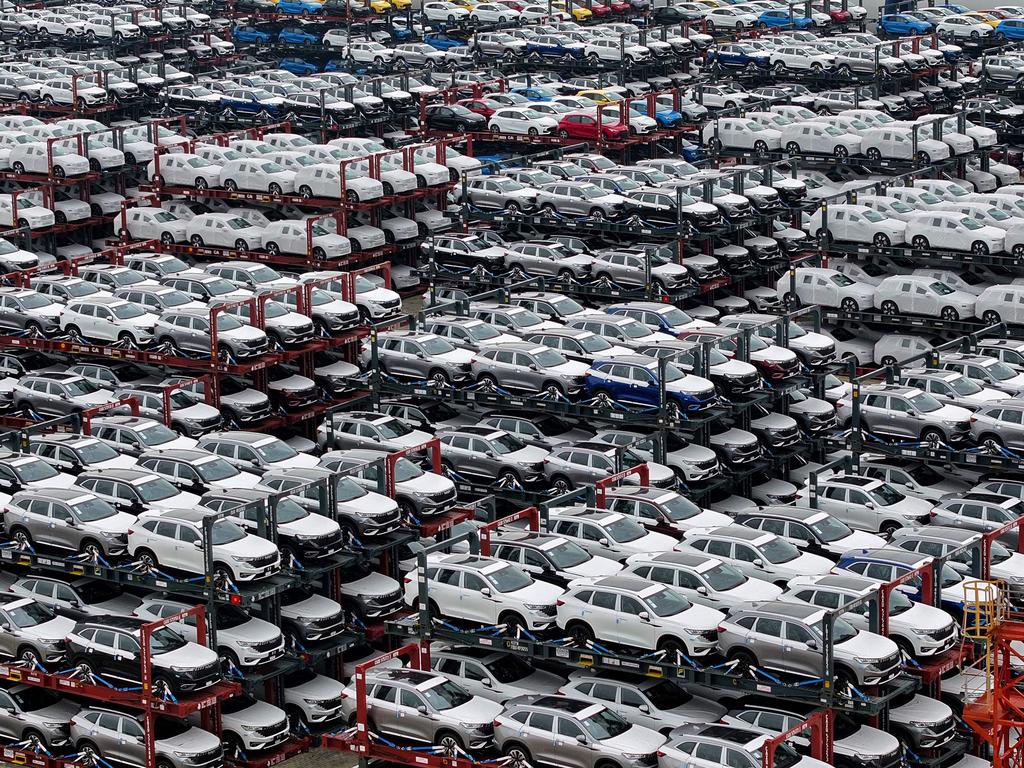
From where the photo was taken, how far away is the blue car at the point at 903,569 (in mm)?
39875

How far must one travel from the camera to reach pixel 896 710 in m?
37.5

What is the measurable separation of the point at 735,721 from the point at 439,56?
230 ft

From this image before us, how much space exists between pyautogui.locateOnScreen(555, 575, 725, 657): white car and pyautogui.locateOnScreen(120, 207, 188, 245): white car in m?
34.7

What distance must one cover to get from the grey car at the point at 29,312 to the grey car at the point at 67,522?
15.2 meters

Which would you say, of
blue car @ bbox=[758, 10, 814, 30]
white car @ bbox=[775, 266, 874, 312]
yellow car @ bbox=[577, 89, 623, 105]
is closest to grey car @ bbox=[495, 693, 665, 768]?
white car @ bbox=[775, 266, 874, 312]

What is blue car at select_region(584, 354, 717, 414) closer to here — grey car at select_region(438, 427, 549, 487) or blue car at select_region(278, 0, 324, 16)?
grey car at select_region(438, 427, 549, 487)

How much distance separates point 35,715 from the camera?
135 ft

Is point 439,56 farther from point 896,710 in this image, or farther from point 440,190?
point 896,710

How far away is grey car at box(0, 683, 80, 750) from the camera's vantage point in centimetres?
4078

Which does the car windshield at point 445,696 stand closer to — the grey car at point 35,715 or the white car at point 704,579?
the white car at point 704,579

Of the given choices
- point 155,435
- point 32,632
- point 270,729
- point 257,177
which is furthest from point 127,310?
point 270,729

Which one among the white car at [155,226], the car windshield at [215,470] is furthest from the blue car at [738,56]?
the car windshield at [215,470]

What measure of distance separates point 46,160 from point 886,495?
39076mm

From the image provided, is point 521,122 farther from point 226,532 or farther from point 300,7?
point 226,532
